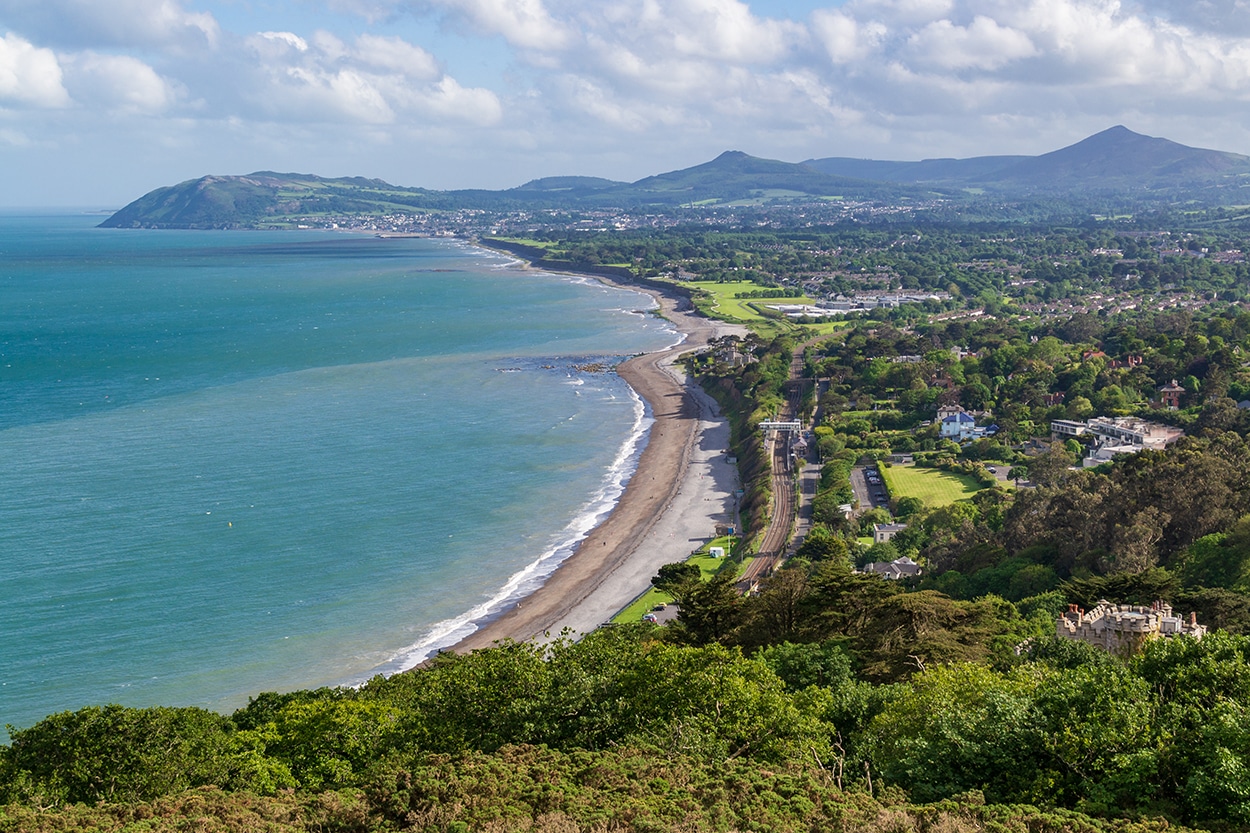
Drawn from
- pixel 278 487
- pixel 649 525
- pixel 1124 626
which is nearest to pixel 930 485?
pixel 649 525

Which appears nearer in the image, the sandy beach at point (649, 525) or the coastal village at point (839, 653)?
the coastal village at point (839, 653)

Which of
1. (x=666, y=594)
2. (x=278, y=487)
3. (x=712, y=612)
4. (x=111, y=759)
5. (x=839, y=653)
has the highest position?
(x=111, y=759)

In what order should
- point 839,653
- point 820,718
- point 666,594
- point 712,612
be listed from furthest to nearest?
point 666,594 < point 712,612 < point 839,653 < point 820,718

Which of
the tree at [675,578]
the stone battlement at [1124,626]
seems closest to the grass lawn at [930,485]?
the tree at [675,578]

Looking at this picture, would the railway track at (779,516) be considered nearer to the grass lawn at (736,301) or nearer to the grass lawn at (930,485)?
the grass lawn at (930,485)

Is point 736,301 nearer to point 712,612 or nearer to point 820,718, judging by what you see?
point 712,612

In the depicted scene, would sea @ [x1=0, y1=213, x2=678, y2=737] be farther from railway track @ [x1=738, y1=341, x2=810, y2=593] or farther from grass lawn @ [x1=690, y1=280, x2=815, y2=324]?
grass lawn @ [x1=690, y1=280, x2=815, y2=324]

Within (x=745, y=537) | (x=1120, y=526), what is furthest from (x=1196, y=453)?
(x=745, y=537)
